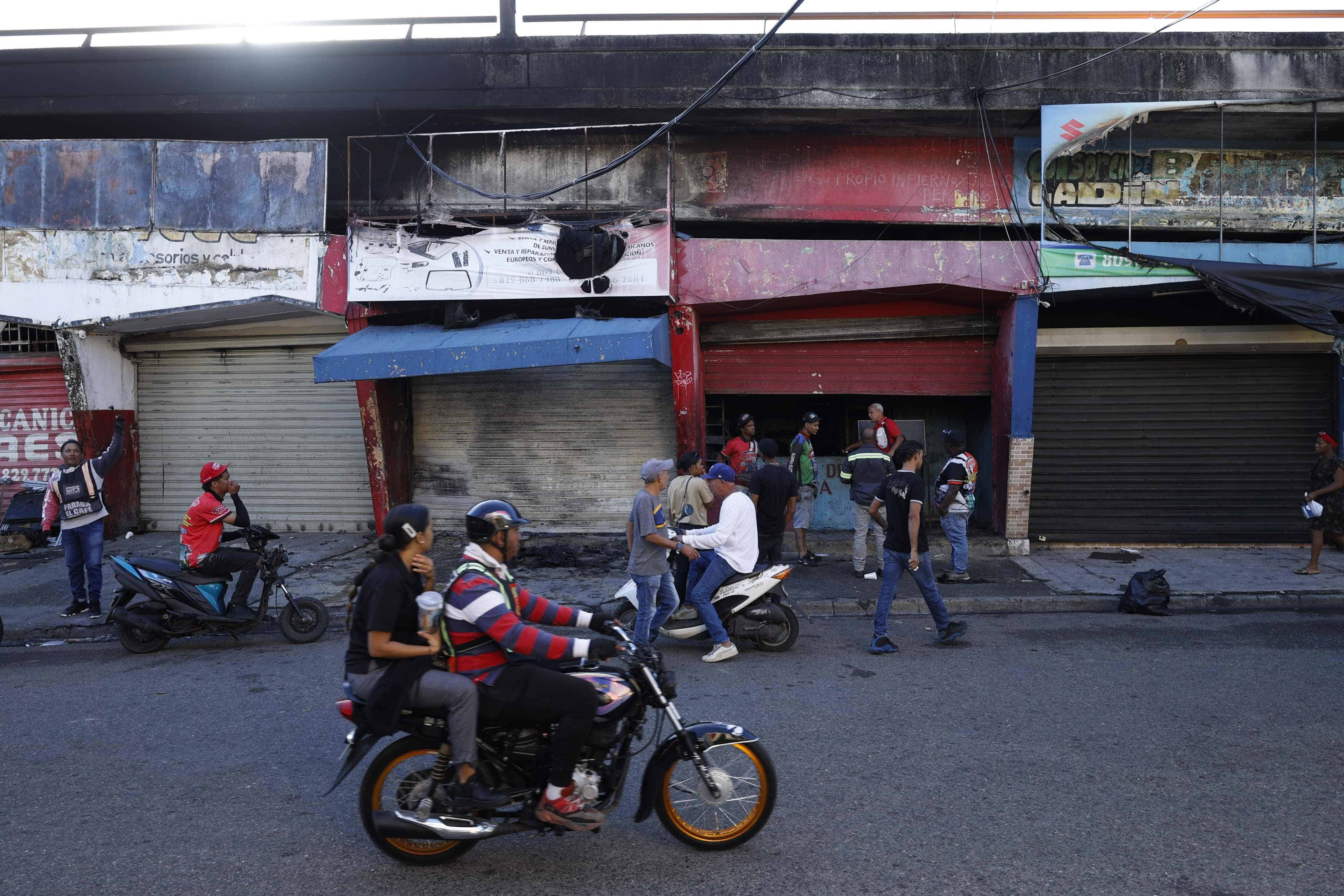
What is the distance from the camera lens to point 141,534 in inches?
546

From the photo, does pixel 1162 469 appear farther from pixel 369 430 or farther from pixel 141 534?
pixel 141 534

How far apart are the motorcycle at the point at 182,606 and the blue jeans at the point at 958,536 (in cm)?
633

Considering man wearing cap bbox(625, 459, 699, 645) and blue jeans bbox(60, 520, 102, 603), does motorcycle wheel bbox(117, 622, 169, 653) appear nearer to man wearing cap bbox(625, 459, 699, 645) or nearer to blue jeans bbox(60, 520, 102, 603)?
blue jeans bbox(60, 520, 102, 603)

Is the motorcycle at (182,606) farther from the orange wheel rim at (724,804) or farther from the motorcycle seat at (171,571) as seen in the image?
the orange wheel rim at (724,804)

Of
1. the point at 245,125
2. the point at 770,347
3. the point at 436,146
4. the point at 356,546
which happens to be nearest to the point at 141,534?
the point at 356,546

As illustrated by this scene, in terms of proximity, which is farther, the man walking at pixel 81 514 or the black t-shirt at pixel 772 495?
the black t-shirt at pixel 772 495

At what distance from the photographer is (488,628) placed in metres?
3.75

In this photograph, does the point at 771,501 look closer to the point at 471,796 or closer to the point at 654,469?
the point at 654,469

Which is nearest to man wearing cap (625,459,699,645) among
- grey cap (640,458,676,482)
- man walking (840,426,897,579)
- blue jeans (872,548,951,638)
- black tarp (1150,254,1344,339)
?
grey cap (640,458,676,482)

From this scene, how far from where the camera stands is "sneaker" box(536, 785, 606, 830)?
12.4 ft

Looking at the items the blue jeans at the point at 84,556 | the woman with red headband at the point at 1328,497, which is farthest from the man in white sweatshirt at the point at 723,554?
the woman with red headband at the point at 1328,497

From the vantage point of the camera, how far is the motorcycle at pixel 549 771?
12.5ft

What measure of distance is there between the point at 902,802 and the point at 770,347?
29.2ft

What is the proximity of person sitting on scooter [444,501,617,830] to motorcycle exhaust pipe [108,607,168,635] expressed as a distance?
5050 mm
